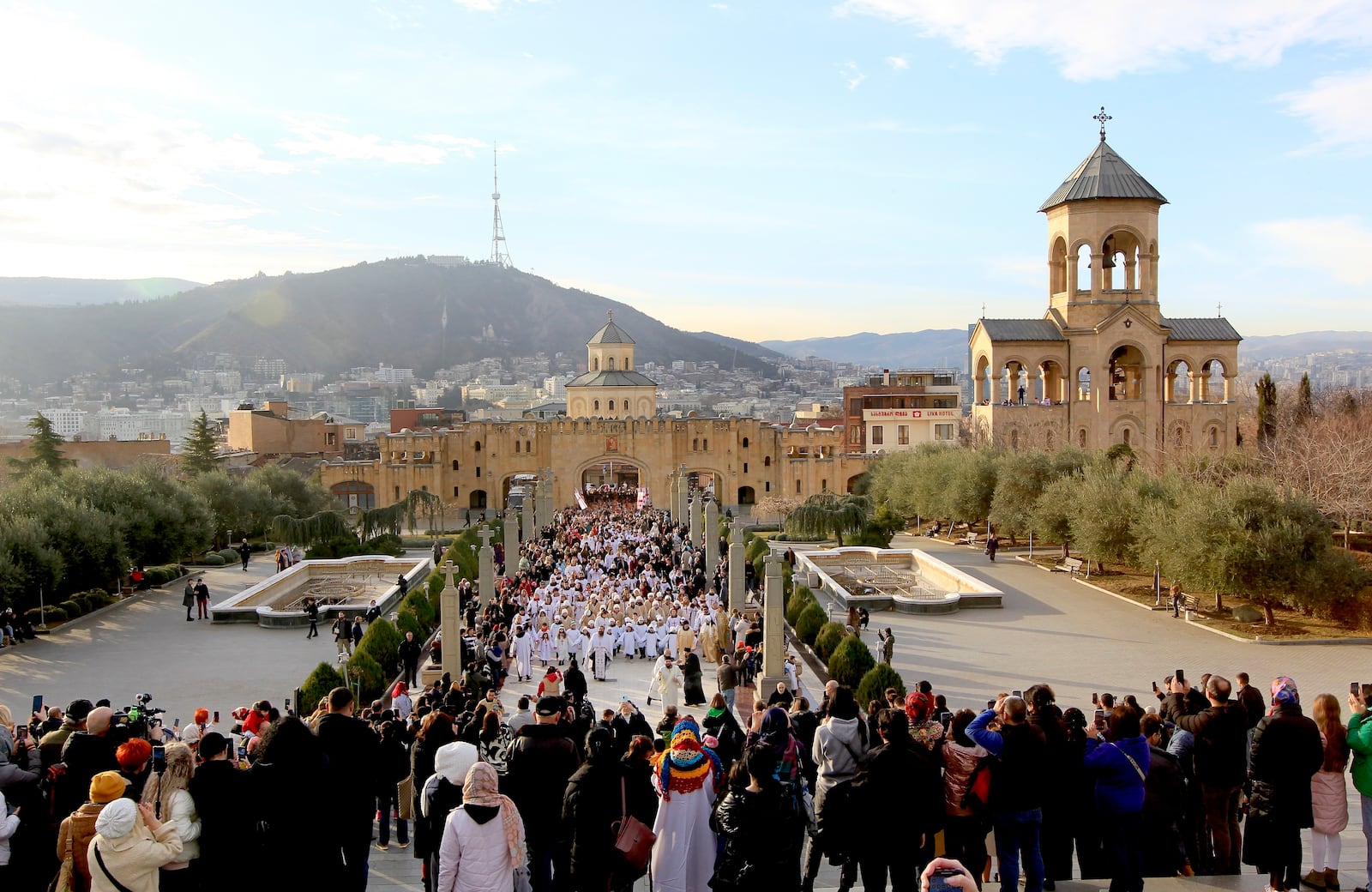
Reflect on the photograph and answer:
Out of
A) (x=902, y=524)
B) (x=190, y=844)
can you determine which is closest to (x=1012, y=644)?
(x=190, y=844)

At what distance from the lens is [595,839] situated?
6129 millimetres

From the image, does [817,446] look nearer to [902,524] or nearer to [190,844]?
[902,524]

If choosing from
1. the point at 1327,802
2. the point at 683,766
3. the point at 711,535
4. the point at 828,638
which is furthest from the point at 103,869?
the point at 711,535

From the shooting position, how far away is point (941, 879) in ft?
15.0

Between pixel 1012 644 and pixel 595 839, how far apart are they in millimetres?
15183

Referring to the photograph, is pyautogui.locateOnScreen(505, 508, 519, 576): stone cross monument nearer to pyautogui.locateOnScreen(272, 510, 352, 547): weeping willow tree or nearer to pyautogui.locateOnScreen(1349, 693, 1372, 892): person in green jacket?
pyautogui.locateOnScreen(272, 510, 352, 547): weeping willow tree

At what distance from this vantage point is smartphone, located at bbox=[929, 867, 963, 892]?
4547mm

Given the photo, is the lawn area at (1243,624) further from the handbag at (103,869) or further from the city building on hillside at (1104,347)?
the handbag at (103,869)

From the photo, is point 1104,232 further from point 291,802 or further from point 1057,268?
point 291,802

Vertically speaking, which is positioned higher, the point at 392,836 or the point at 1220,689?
the point at 1220,689

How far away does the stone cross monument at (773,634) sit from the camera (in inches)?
601

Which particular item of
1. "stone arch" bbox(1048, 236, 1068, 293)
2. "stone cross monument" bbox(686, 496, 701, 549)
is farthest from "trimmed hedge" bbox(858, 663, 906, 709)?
"stone arch" bbox(1048, 236, 1068, 293)

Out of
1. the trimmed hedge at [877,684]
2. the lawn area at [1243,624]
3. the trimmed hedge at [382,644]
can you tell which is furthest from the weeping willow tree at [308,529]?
the trimmed hedge at [877,684]

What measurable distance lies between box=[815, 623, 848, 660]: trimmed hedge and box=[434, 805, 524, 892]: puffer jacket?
12137mm
